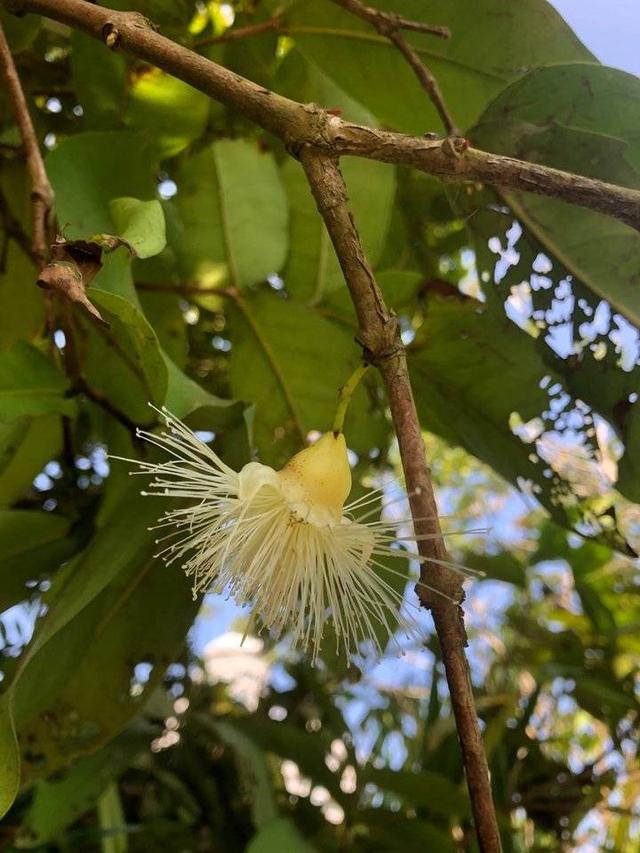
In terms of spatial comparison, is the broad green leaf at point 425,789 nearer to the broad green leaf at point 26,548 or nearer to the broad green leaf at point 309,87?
the broad green leaf at point 26,548

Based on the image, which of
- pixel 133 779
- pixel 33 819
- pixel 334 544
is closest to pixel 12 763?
pixel 334 544

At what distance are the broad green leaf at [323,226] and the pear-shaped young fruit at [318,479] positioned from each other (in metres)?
0.24

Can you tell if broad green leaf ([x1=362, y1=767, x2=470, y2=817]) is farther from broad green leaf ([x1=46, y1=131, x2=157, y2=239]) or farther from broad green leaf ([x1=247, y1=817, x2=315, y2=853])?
broad green leaf ([x1=46, y1=131, x2=157, y2=239])

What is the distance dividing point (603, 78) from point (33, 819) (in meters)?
0.61

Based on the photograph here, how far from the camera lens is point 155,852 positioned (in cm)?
77

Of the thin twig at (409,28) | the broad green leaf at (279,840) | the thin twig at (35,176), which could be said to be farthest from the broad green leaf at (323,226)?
the broad green leaf at (279,840)

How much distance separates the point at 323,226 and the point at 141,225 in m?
0.27

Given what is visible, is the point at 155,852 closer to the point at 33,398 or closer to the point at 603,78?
the point at 33,398

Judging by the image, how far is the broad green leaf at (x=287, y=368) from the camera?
58cm

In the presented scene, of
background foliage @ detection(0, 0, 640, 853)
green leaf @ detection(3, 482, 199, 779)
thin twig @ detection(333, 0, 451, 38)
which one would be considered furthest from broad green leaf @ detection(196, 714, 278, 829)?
thin twig @ detection(333, 0, 451, 38)

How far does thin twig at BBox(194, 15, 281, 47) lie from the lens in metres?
0.59

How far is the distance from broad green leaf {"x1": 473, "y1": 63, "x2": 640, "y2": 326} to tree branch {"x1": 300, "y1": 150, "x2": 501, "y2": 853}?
166 millimetres

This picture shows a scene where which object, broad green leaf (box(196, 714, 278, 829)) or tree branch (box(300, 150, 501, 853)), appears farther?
broad green leaf (box(196, 714, 278, 829))

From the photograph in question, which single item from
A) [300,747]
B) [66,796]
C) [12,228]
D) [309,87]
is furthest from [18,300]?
[300,747]
